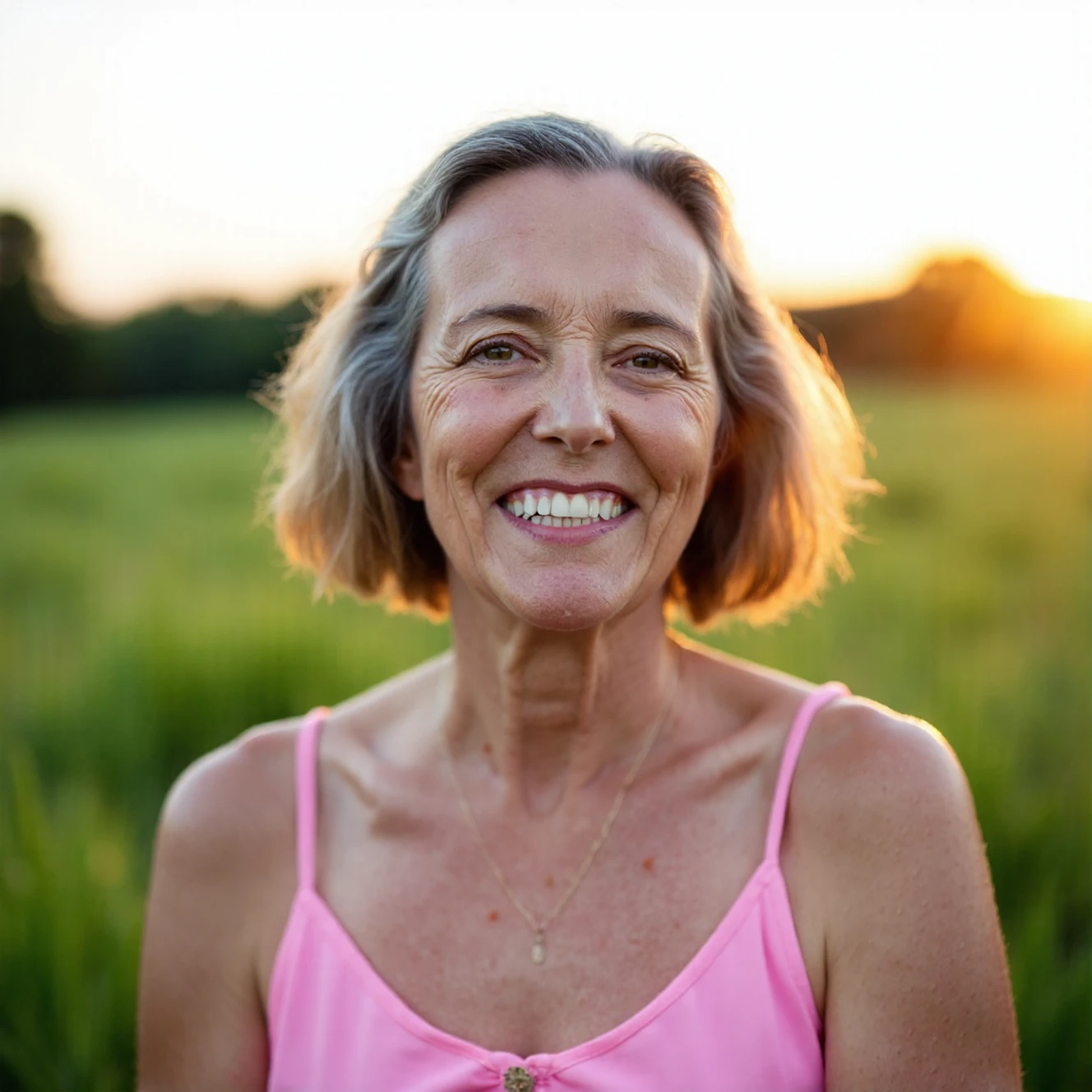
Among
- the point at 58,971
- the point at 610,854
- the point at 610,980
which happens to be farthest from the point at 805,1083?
the point at 58,971

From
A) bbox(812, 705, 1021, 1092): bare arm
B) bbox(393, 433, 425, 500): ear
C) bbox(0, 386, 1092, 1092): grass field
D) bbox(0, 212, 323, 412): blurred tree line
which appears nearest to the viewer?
bbox(812, 705, 1021, 1092): bare arm

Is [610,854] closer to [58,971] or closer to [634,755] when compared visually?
[634,755]

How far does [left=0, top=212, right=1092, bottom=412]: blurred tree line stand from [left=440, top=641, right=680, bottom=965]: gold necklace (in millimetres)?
1090

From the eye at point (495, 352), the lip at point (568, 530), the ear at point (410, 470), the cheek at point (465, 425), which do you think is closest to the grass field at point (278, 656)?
the ear at point (410, 470)

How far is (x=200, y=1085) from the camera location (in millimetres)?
2221

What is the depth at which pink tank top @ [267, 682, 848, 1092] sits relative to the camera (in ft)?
6.26

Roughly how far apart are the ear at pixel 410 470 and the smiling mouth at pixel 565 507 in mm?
396

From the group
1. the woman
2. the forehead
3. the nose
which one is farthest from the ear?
the nose

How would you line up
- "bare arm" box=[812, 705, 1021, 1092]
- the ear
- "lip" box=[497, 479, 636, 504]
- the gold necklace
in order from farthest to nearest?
the ear < the gold necklace < "lip" box=[497, 479, 636, 504] < "bare arm" box=[812, 705, 1021, 1092]

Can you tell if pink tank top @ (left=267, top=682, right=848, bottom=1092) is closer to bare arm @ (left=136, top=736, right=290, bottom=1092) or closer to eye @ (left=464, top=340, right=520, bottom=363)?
bare arm @ (left=136, top=736, right=290, bottom=1092)

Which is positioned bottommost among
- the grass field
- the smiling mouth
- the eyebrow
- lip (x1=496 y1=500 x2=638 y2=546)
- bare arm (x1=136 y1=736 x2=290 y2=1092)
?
the grass field

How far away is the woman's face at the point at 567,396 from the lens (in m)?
1.98

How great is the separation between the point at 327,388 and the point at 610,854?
1188mm

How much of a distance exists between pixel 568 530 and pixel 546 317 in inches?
14.9
